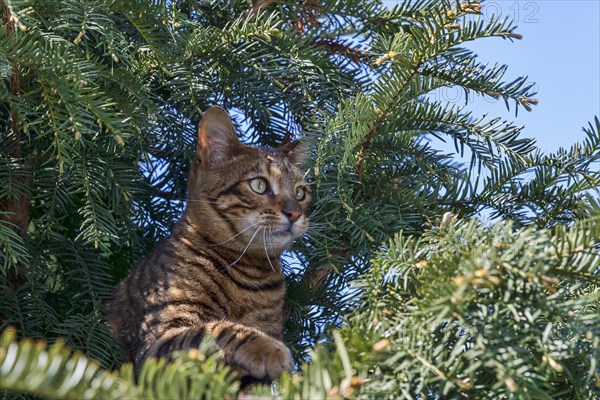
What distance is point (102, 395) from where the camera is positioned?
64 centimetres

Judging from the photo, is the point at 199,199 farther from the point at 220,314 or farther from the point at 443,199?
the point at 443,199

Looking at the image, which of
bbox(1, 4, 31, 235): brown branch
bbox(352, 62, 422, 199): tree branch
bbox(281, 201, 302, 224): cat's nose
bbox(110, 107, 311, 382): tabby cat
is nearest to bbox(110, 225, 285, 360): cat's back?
bbox(110, 107, 311, 382): tabby cat

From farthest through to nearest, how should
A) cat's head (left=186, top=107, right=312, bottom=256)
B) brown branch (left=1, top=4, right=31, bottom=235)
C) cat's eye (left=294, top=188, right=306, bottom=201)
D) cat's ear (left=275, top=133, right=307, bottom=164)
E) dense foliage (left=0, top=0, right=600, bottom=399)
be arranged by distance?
cat's eye (left=294, top=188, right=306, bottom=201)
cat's head (left=186, top=107, right=312, bottom=256)
cat's ear (left=275, top=133, right=307, bottom=164)
brown branch (left=1, top=4, right=31, bottom=235)
dense foliage (left=0, top=0, right=600, bottom=399)

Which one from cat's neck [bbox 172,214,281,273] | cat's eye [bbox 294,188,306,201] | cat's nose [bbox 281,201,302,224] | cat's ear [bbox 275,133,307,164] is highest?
cat's ear [bbox 275,133,307,164]

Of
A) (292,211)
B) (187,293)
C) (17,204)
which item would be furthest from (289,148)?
(17,204)

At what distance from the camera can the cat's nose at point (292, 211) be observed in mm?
2127

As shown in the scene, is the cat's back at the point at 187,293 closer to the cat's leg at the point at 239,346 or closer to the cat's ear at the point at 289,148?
the cat's leg at the point at 239,346

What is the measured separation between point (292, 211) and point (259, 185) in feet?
0.76

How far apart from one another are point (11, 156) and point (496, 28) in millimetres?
941

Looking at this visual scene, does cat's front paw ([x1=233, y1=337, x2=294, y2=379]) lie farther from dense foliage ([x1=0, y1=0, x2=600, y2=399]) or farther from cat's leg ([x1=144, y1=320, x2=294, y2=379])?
dense foliage ([x1=0, y1=0, x2=600, y2=399])

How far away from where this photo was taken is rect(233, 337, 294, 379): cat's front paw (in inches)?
59.7

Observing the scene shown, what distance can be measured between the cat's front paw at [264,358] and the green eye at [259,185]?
2.62 feet

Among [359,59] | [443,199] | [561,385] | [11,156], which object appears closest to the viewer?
[561,385]

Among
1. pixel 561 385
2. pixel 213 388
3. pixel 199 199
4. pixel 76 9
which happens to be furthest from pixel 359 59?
pixel 213 388
